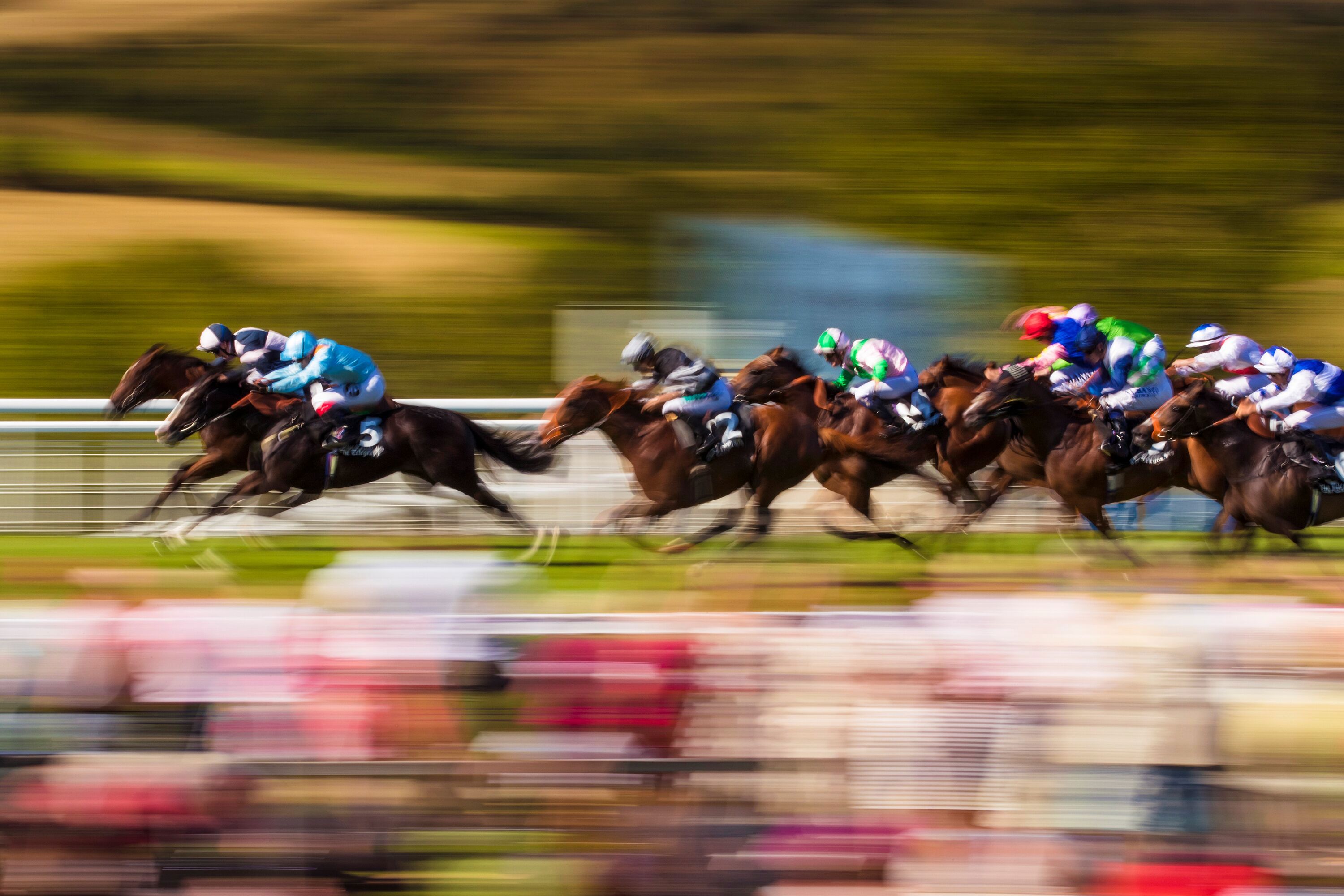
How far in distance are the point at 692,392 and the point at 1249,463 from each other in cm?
278

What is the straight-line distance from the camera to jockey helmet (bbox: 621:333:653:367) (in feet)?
24.0

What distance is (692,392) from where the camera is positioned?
7.24 m

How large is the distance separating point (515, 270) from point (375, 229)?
2711mm

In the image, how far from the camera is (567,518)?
8.53m

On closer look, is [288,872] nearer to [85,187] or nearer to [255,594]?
[255,594]

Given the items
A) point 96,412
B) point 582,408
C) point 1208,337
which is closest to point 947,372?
point 1208,337

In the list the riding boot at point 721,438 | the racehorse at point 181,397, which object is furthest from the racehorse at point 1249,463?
the racehorse at point 181,397

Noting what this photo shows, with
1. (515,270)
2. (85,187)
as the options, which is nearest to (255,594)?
(515,270)

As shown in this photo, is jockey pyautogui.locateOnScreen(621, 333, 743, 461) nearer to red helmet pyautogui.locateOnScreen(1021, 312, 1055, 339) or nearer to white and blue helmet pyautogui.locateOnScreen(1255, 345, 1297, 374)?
red helmet pyautogui.locateOnScreen(1021, 312, 1055, 339)

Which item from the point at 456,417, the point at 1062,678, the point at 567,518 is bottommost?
the point at 567,518

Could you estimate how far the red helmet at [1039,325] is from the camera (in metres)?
8.19

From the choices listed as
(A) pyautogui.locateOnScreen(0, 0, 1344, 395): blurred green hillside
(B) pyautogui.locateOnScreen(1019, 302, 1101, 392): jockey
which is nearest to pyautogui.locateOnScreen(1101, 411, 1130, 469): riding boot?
(B) pyautogui.locateOnScreen(1019, 302, 1101, 392): jockey

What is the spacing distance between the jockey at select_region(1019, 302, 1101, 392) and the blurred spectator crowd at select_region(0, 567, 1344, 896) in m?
4.97

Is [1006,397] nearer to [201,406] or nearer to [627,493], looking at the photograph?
[627,493]
